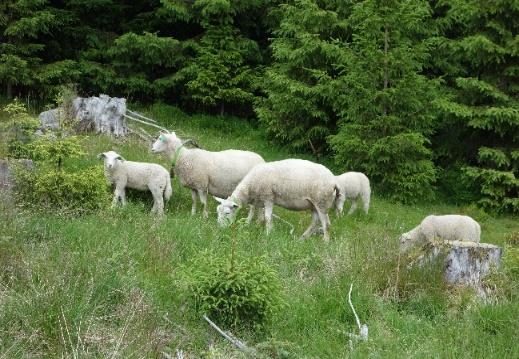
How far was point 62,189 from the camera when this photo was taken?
1014cm

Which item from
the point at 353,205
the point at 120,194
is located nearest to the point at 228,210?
the point at 120,194

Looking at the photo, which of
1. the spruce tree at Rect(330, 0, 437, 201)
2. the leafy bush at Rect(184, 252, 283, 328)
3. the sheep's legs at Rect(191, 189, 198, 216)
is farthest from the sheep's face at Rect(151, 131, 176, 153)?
the leafy bush at Rect(184, 252, 283, 328)

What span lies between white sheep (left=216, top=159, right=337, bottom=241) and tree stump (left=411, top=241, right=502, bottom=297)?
3466mm

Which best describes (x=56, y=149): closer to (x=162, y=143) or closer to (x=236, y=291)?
(x=162, y=143)

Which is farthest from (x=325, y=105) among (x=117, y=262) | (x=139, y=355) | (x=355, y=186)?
(x=139, y=355)

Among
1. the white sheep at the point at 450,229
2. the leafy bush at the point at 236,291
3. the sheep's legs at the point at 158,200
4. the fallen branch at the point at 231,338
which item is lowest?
the sheep's legs at the point at 158,200

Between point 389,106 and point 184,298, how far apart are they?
12613mm

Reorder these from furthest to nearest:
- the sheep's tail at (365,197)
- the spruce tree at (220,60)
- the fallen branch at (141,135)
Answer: the spruce tree at (220,60)
the fallen branch at (141,135)
the sheep's tail at (365,197)

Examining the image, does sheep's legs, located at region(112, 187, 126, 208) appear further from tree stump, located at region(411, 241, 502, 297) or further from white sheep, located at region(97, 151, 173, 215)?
tree stump, located at region(411, 241, 502, 297)

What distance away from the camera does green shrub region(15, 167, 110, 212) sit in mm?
10008

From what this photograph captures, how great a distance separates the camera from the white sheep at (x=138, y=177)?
12.6 m

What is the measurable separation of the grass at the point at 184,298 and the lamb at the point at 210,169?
329cm

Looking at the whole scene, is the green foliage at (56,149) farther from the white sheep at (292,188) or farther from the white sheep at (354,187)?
the white sheep at (354,187)

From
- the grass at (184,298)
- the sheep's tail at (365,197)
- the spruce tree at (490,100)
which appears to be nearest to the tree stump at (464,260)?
the grass at (184,298)
